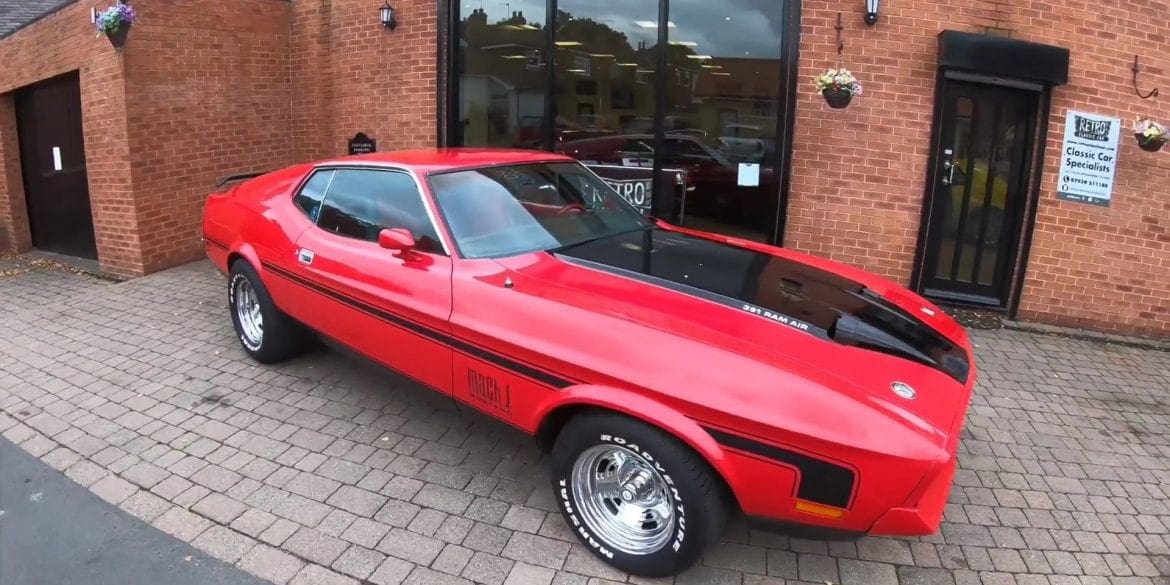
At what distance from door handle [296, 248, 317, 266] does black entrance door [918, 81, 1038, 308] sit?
4975mm

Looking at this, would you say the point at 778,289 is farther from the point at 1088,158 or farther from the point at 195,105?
the point at 195,105

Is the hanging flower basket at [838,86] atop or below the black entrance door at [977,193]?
atop

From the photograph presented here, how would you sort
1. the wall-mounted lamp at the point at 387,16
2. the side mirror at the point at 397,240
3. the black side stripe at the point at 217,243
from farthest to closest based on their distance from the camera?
the wall-mounted lamp at the point at 387,16 → the black side stripe at the point at 217,243 → the side mirror at the point at 397,240

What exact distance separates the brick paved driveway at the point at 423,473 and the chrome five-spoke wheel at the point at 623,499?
0.51 ft

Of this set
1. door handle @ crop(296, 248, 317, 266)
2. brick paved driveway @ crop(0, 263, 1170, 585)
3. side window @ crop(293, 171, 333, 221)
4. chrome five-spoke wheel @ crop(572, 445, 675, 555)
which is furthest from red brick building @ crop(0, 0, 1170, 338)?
chrome five-spoke wheel @ crop(572, 445, 675, 555)

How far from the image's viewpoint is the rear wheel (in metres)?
4.43

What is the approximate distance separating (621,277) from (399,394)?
187cm

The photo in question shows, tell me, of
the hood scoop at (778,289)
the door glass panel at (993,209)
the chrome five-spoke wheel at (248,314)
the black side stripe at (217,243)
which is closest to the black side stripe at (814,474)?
the hood scoop at (778,289)

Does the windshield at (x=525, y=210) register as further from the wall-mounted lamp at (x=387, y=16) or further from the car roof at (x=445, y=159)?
the wall-mounted lamp at (x=387, y=16)

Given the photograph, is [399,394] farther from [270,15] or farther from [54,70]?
[54,70]

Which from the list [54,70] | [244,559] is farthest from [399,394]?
[54,70]

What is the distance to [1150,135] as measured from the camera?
5738mm

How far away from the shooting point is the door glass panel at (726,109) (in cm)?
635

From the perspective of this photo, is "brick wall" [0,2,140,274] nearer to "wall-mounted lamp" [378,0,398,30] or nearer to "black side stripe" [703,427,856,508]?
"wall-mounted lamp" [378,0,398,30]
